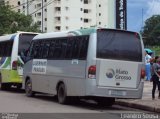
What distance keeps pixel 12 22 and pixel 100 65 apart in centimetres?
4540

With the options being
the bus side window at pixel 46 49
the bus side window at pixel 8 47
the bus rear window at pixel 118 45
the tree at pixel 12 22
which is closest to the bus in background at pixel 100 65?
the bus rear window at pixel 118 45

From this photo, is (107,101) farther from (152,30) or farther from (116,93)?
(152,30)

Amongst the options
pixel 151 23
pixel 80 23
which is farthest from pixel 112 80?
Result: pixel 151 23

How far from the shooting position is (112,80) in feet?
56.3

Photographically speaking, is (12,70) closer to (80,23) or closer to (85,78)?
(85,78)

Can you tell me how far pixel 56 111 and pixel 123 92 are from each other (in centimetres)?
268

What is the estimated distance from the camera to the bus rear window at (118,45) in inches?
675

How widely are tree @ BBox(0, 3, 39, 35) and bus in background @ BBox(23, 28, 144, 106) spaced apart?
36788mm

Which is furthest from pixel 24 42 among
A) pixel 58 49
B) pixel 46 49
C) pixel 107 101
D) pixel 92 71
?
pixel 92 71

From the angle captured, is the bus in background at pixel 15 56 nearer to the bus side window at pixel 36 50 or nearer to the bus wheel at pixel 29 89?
the bus wheel at pixel 29 89

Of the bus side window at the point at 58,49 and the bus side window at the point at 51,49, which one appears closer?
the bus side window at the point at 58,49

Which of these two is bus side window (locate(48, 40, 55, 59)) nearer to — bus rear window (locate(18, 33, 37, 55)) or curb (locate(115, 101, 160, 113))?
curb (locate(115, 101, 160, 113))

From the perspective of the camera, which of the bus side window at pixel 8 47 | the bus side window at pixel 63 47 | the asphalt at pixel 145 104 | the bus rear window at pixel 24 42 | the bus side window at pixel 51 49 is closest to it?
the asphalt at pixel 145 104

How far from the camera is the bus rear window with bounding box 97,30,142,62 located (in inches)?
675
